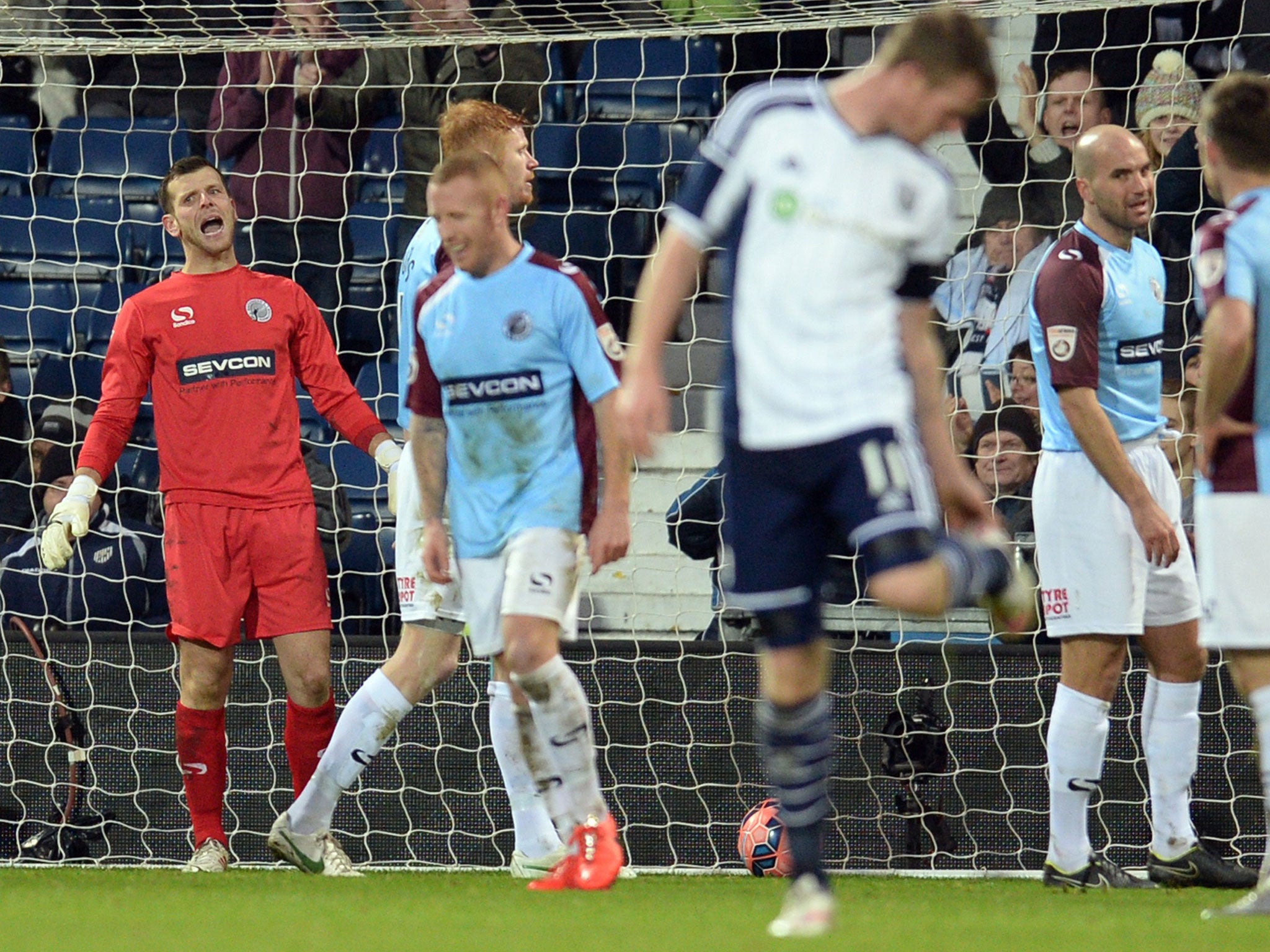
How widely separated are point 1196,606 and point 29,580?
168 inches

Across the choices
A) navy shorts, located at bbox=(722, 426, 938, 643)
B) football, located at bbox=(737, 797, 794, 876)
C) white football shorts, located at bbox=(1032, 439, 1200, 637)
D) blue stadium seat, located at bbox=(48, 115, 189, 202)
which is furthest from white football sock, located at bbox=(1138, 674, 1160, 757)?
blue stadium seat, located at bbox=(48, 115, 189, 202)

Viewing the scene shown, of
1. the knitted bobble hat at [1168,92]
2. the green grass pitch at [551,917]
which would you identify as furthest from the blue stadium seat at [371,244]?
the green grass pitch at [551,917]

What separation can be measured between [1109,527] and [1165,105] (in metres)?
2.86

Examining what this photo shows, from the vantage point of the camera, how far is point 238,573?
5461mm

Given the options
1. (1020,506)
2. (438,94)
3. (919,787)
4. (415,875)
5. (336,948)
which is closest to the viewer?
(336,948)

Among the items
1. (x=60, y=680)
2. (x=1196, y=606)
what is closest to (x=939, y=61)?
(x=1196, y=606)

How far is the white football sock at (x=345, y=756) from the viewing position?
16.6 feet

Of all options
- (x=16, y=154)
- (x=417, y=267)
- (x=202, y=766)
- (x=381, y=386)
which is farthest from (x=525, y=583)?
(x=16, y=154)

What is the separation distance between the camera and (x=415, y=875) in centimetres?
528

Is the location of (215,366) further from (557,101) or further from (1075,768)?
(557,101)

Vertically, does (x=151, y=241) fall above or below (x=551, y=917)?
above

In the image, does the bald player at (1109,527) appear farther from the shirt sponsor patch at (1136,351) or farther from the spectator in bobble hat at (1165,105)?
the spectator in bobble hat at (1165,105)

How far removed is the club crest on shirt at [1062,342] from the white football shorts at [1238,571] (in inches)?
42.9

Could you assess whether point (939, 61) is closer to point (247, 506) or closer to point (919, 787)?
point (247, 506)
